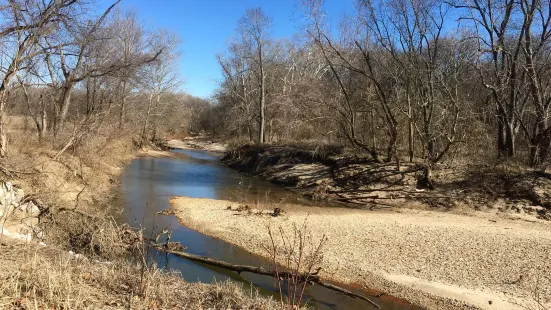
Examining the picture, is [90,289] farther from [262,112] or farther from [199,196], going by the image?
[262,112]

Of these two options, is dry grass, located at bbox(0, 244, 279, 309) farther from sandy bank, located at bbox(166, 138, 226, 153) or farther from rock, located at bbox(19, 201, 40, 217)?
sandy bank, located at bbox(166, 138, 226, 153)

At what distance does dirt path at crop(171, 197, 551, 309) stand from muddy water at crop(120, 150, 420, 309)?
71 centimetres

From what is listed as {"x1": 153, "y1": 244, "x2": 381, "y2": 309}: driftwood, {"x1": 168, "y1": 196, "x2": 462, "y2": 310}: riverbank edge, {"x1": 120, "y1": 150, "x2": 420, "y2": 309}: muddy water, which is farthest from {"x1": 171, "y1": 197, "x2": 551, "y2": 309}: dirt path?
{"x1": 153, "y1": 244, "x2": 381, "y2": 309}: driftwood

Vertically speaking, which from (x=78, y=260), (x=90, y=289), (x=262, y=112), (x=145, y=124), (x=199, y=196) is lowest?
(x=199, y=196)

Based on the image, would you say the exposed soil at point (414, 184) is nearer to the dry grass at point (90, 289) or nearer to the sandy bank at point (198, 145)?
the dry grass at point (90, 289)

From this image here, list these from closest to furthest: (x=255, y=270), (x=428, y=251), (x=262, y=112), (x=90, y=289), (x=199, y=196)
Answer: (x=90, y=289) → (x=255, y=270) → (x=428, y=251) → (x=199, y=196) → (x=262, y=112)

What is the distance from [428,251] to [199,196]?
12046 mm

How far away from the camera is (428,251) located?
36.4ft

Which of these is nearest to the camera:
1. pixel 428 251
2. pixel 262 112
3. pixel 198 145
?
pixel 428 251

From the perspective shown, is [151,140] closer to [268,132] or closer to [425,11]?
[268,132]

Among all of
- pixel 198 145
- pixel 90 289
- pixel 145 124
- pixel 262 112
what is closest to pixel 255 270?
pixel 90 289

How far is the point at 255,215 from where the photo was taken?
596 inches

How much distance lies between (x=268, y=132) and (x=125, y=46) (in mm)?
15097

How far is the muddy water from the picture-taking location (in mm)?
8672
